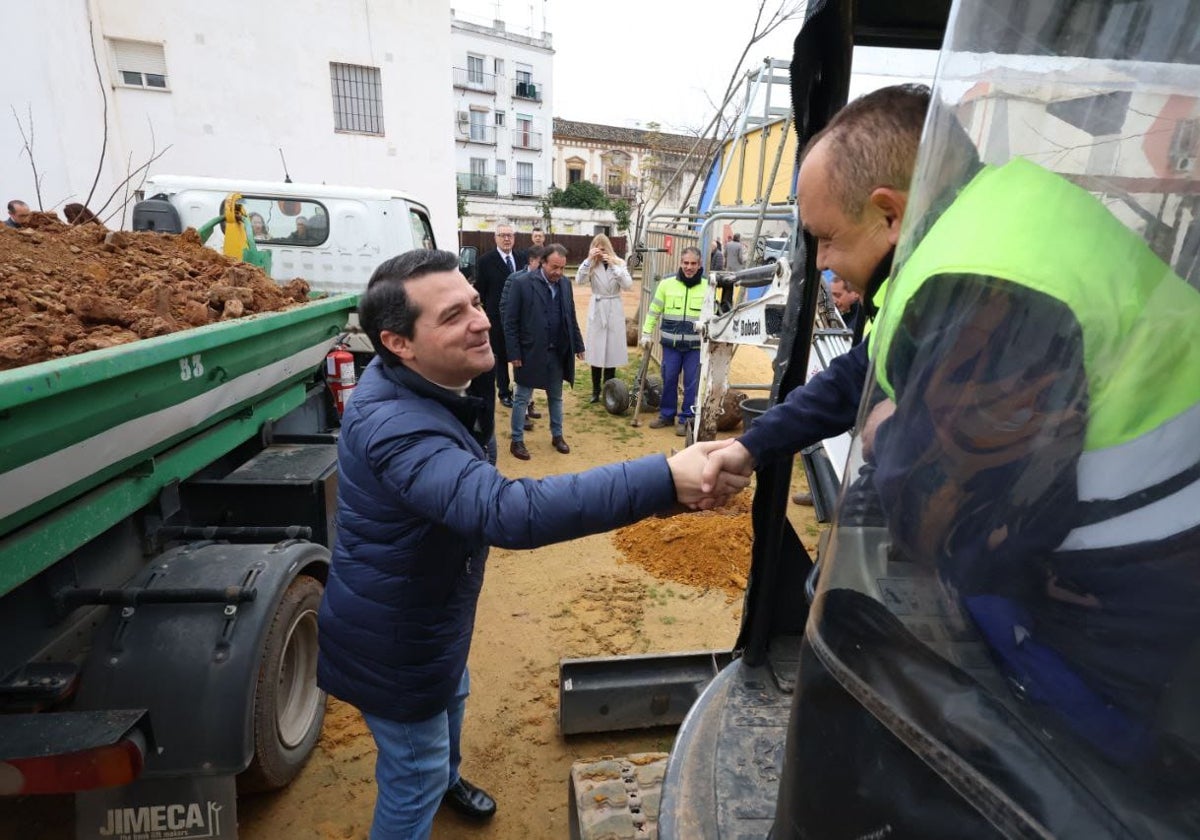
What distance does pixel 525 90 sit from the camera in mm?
44062

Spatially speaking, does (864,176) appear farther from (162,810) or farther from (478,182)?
(478,182)

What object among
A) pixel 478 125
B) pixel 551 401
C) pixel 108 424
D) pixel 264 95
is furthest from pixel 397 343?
pixel 478 125

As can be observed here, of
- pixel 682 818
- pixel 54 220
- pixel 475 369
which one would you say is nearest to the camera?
pixel 682 818

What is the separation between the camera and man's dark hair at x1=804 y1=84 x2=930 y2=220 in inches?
46.4

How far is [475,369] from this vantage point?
1861 millimetres

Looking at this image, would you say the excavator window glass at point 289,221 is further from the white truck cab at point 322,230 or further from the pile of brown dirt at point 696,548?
the pile of brown dirt at point 696,548

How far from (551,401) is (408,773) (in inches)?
200

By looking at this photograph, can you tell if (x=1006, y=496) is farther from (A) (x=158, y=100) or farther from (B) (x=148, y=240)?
(A) (x=158, y=100)

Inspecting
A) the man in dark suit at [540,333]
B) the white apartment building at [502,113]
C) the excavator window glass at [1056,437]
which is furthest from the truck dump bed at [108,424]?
the white apartment building at [502,113]

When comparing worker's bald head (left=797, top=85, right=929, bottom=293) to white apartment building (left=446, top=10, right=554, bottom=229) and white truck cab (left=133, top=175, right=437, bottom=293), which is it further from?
white apartment building (left=446, top=10, right=554, bottom=229)

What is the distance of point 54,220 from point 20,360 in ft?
7.73

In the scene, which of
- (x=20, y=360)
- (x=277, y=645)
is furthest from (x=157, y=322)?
(x=277, y=645)

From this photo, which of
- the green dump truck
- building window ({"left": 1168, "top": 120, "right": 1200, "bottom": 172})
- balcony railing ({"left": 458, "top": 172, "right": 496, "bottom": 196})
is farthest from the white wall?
balcony railing ({"left": 458, "top": 172, "right": 496, "bottom": 196})

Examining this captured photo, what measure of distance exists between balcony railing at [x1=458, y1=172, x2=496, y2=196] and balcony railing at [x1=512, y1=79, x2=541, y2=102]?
18.4ft
